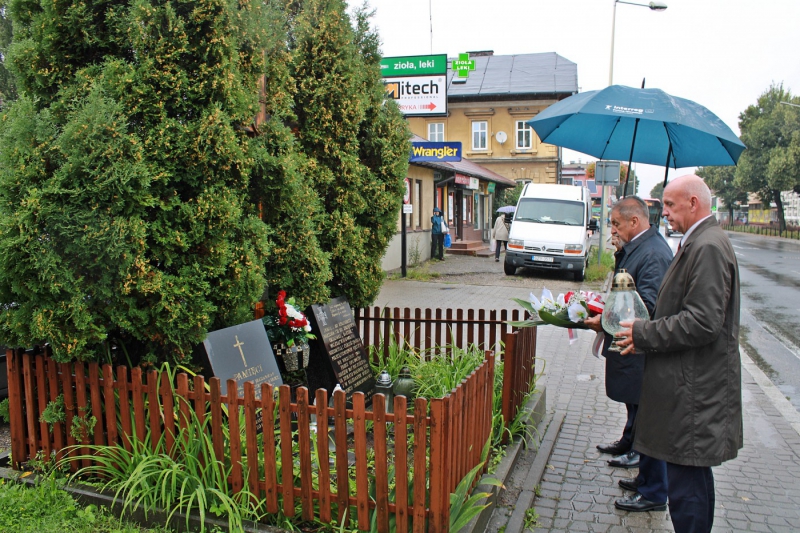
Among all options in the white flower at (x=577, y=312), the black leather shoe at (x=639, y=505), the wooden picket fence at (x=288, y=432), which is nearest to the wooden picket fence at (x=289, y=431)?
the wooden picket fence at (x=288, y=432)

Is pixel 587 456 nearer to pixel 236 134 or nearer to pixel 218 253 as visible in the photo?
pixel 218 253

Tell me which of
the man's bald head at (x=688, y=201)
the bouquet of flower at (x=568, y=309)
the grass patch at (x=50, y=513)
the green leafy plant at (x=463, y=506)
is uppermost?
the man's bald head at (x=688, y=201)

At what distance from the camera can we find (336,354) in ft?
18.1

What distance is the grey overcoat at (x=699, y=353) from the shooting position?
2.98 meters

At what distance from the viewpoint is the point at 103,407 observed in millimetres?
3926

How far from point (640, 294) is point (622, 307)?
3.19ft

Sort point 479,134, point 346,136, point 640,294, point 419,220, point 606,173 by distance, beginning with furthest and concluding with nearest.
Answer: point 479,134
point 419,220
point 606,173
point 346,136
point 640,294

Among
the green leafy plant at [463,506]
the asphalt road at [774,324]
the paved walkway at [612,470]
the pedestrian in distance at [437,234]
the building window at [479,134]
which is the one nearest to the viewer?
the green leafy plant at [463,506]

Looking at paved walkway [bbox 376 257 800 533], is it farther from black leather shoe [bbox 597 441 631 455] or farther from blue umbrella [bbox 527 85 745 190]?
blue umbrella [bbox 527 85 745 190]

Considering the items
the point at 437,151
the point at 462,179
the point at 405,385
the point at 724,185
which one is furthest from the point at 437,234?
the point at 724,185

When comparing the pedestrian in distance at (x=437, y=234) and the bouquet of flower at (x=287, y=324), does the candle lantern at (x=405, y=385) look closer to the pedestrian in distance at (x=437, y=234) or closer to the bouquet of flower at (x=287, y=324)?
the bouquet of flower at (x=287, y=324)

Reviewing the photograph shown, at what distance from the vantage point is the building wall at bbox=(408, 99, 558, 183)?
4109 centimetres

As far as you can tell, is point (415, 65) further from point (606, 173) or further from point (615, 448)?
point (615, 448)

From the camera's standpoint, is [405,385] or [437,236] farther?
[437,236]
